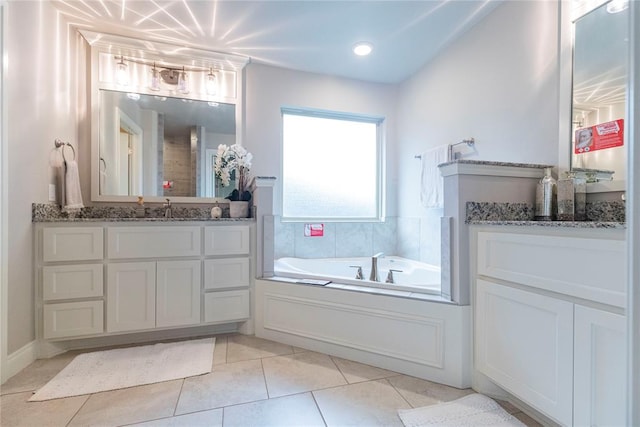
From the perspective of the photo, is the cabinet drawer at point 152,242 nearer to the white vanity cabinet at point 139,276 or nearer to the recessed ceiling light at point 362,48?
the white vanity cabinet at point 139,276

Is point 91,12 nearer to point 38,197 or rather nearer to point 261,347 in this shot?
point 38,197

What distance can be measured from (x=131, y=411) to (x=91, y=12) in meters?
2.60

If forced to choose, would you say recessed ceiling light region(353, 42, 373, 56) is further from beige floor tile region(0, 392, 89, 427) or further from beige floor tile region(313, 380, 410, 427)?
beige floor tile region(0, 392, 89, 427)

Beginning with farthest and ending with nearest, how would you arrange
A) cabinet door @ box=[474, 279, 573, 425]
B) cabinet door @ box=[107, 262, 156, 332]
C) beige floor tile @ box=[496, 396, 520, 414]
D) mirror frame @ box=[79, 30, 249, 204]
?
mirror frame @ box=[79, 30, 249, 204]
cabinet door @ box=[107, 262, 156, 332]
beige floor tile @ box=[496, 396, 520, 414]
cabinet door @ box=[474, 279, 573, 425]

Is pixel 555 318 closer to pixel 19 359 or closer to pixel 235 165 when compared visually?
pixel 235 165

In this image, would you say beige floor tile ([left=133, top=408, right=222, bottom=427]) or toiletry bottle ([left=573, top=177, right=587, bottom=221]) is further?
toiletry bottle ([left=573, top=177, right=587, bottom=221])

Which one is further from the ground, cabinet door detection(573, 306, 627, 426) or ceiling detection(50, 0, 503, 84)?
ceiling detection(50, 0, 503, 84)

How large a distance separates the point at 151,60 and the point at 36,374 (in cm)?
243

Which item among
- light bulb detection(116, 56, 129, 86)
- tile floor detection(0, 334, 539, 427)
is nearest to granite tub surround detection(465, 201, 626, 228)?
tile floor detection(0, 334, 539, 427)

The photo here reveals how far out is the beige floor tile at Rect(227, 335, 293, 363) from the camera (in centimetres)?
191

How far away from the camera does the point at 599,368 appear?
1.00m

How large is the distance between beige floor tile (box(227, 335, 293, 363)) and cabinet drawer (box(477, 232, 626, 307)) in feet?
4.62

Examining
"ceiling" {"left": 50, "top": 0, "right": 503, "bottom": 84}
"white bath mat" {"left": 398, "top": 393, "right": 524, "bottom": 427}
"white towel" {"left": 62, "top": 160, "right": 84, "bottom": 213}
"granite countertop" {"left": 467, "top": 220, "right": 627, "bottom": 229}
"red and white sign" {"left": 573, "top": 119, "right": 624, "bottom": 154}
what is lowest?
"white bath mat" {"left": 398, "top": 393, "right": 524, "bottom": 427}

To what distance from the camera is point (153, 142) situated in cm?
252
